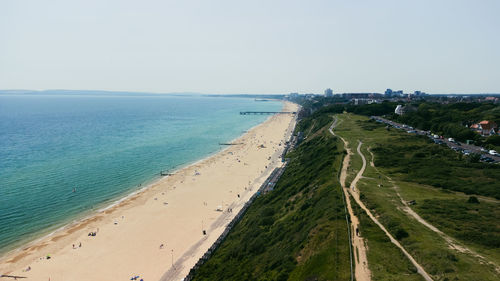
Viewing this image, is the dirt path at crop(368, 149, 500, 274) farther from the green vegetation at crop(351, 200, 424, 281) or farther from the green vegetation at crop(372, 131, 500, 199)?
the green vegetation at crop(372, 131, 500, 199)

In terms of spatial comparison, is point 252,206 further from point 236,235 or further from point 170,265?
point 170,265

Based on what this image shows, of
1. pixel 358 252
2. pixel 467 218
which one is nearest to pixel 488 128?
pixel 467 218

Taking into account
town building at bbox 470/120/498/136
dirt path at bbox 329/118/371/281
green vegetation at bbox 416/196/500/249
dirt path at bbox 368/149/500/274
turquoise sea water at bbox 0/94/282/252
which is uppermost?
town building at bbox 470/120/498/136

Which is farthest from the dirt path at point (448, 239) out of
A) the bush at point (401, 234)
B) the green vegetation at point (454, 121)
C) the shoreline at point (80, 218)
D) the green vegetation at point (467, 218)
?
the shoreline at point (80, 218)

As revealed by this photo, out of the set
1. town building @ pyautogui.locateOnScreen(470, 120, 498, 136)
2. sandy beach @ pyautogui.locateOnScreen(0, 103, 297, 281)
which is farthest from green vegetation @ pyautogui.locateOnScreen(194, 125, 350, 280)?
town building @ pyautogui.locateOnScreen(470, 120, 498, 136)

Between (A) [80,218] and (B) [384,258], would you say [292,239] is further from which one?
(A) [80,218]

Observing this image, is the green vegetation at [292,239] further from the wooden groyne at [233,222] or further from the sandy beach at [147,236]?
the sandy beach at [147,236]

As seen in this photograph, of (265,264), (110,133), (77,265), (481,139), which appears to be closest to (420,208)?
(265,264)
